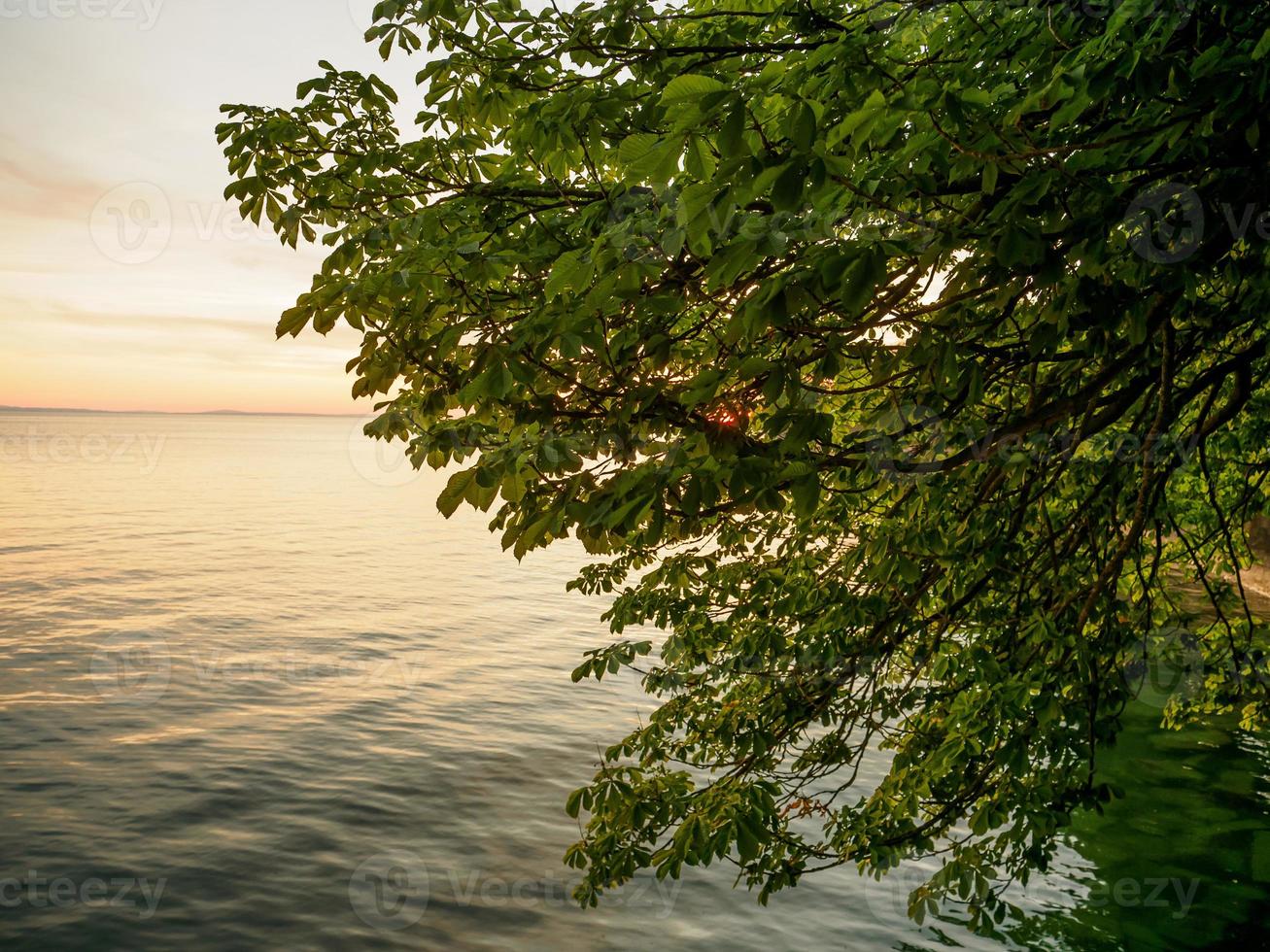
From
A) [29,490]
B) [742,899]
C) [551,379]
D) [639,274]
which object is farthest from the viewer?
[29,490]

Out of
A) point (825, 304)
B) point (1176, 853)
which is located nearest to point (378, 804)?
point (1176, 853)

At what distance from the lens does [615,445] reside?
4.42m

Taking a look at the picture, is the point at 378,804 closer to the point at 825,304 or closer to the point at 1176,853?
the point at 1176,853

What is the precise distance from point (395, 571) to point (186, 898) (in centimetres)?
3558

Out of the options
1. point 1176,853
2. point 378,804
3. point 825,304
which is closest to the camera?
point 825,304

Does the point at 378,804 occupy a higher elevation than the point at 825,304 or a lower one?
lower

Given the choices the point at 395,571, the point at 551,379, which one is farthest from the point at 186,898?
the point at 395,571

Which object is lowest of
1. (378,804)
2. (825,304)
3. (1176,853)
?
(378,804)

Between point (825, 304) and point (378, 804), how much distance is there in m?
15.9

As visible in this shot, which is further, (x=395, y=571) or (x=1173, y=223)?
(x=395, y=571)

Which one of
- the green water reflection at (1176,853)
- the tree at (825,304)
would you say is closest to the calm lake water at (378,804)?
the green water reflection at (1176,853)

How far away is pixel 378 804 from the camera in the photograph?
57.4 feet

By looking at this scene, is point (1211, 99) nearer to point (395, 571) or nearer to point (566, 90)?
point (566, 90)

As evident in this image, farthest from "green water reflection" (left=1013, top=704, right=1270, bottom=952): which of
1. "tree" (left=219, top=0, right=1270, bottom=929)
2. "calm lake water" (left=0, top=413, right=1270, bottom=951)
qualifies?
"tree" (left=219, top=0, right=1270, bottom=929)
